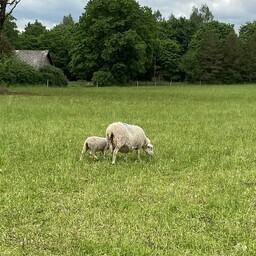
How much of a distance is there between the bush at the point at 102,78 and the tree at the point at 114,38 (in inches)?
85.3

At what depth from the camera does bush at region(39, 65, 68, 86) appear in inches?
2479

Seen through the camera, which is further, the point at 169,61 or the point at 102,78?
the point at 169,61

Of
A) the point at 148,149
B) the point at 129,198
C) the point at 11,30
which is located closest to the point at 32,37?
the point at 11,30

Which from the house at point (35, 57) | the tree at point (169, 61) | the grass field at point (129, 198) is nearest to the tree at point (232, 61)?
the tree at point (169, 61)

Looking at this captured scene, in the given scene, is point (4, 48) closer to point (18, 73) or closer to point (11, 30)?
point (18, 73)

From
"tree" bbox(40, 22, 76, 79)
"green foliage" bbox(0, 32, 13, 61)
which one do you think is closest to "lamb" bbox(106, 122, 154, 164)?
"green foliage" bbox(0, 32, 13, 61)

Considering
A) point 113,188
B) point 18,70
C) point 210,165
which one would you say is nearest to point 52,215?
point 113,188

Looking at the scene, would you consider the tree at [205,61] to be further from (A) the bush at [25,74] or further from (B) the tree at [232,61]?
(A) the bush at [25,74]

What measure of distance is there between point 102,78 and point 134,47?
7.01m

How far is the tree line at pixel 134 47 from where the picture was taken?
75188 millimetres

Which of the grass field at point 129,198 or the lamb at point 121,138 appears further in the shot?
the lamb at point 121,138

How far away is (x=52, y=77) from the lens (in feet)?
210

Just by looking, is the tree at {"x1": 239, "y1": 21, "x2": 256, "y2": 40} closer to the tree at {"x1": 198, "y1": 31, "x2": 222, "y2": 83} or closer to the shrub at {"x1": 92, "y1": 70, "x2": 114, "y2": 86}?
the tree at {"x1": 198, "y1": 31, "x2": 222, "y2": 83}

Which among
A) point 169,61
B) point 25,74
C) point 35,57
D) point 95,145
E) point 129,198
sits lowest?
point 129,198
